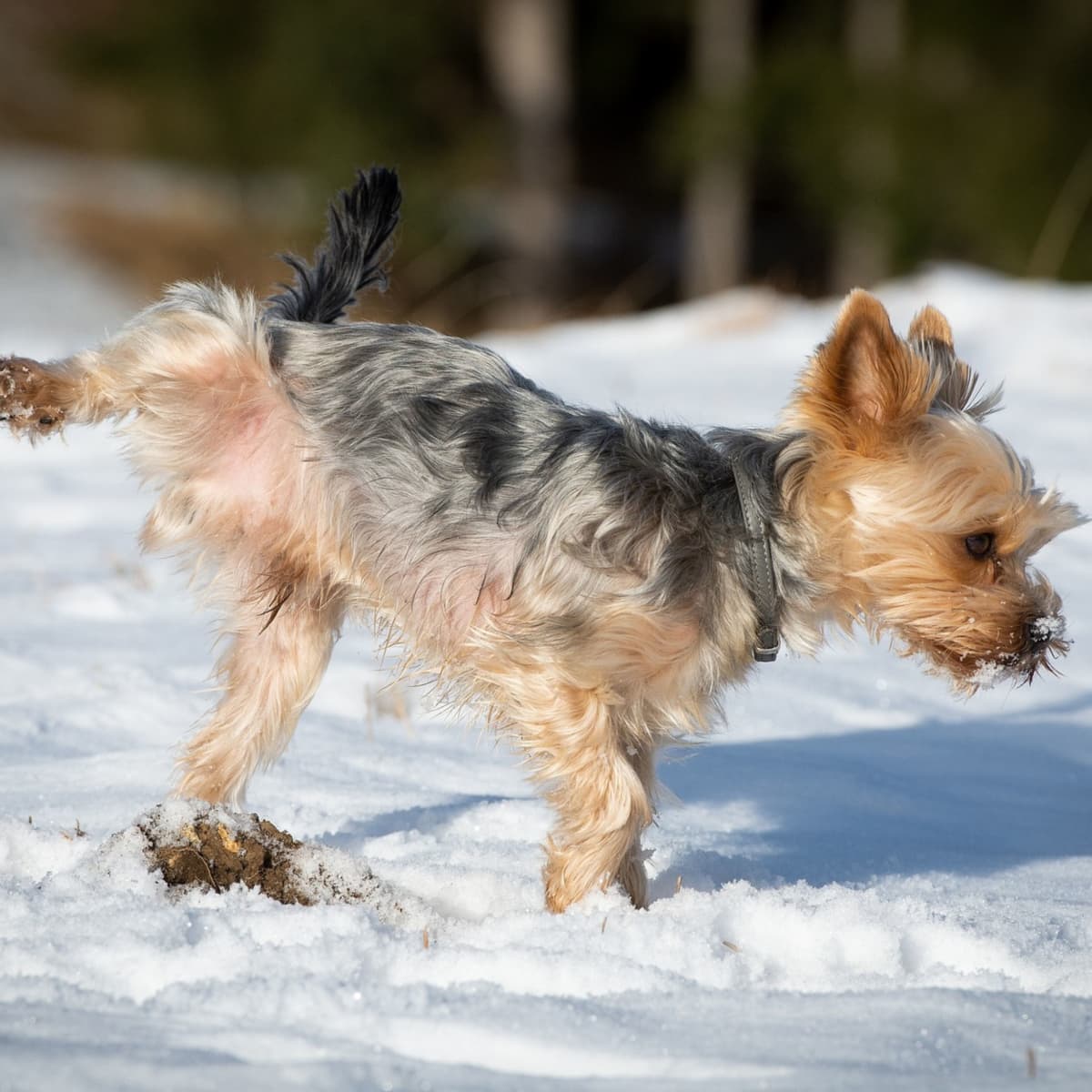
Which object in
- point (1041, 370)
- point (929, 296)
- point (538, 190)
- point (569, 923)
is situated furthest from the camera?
point (538, 190)

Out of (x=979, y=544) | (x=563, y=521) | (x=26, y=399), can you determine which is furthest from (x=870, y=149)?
(x=26, y=399)

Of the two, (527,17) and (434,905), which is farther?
(527,17)

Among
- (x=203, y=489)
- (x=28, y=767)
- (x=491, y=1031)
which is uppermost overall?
(x=203, y=489)

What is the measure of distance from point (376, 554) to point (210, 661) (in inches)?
66.8

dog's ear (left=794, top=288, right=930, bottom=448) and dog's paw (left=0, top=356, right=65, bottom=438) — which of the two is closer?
dog's ear (left=794, top=288, right=930, bottom=448)

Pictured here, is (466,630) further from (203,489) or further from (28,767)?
(28,767)

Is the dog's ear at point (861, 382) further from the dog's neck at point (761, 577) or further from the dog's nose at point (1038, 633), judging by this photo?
the dog's nose at point (1038, 633)

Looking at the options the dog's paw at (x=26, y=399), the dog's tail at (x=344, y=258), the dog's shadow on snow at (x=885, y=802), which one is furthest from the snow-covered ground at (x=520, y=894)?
the dog's tail at (x=344, y=258)

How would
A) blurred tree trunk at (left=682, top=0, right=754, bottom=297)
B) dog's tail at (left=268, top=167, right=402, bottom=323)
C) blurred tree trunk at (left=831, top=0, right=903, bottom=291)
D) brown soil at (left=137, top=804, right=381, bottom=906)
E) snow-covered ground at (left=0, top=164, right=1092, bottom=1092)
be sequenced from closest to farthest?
snow-covered ground at (left=0, top=164, right=1092, bottom=1092) → brown soil at (left=137, top=804, right=381, bottom=906) → dog's tail at (left=268, top=167, right=402, bottom=323) → blurred tree trunk at (left=831, top=0, right=903, bottom=291) → blurred tree trunk at (left=682, top=0, right=754, bottom=297)

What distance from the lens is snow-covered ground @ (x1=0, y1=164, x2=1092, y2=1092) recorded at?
7.93 ft

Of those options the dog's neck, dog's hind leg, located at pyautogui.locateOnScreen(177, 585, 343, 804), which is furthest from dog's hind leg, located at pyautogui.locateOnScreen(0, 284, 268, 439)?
the dog's neck

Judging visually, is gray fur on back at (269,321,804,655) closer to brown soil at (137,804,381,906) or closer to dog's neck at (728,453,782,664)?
dog's neck at (728,453,782,664)

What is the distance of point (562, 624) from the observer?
11.2ft

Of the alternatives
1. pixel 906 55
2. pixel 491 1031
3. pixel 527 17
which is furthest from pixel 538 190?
pixel 491 1031
